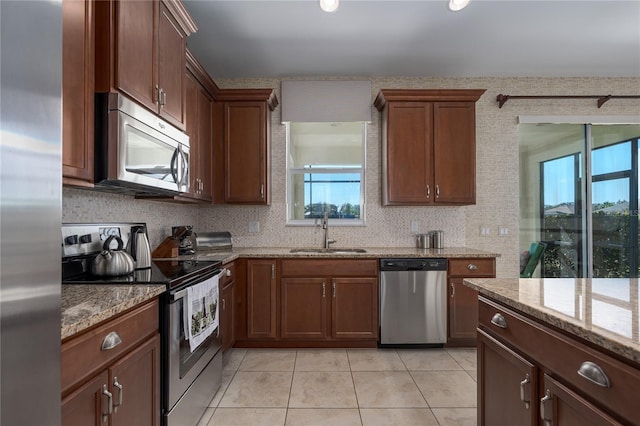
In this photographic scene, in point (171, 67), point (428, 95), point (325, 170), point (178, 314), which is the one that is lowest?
point (178, 314)

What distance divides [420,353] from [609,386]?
2.39m

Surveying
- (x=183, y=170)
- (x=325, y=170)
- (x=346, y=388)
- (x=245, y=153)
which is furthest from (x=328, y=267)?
(x=183, y=170)

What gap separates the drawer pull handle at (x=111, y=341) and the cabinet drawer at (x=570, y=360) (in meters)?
1.50

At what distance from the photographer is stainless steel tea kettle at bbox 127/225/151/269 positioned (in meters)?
2.14

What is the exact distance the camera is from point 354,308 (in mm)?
3182

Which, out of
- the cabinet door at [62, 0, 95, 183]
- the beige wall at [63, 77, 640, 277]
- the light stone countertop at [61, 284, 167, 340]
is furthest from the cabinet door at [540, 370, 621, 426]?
the beige wall at [63, 77, 640, 277]

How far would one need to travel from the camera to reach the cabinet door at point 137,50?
1.58 metres

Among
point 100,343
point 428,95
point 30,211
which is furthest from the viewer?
point 428,95

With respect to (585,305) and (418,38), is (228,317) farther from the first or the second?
(418,38)

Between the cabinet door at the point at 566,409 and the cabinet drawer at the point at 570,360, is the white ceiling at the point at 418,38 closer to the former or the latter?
the cabinet drawer at the point at 570,360

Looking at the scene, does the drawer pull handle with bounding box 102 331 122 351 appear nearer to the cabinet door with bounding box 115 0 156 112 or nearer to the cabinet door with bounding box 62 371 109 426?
the cabinet door with bounding box 62 371 109 426

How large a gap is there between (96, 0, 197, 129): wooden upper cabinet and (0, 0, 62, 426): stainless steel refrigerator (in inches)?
40.4

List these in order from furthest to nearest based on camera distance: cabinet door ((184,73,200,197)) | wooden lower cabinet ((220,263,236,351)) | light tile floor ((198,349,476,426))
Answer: cabinet door ((184,73,200,197)), wooden lower cabinet ((220,263,236,351)), light tile floor ((198,349,476,426))

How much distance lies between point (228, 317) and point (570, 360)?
7.91ft
